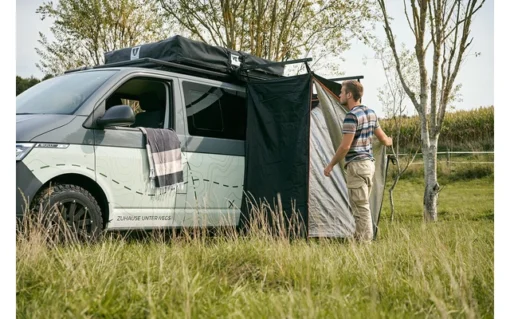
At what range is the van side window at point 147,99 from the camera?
6.33m

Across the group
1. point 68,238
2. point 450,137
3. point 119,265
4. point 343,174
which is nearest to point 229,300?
point 119,265

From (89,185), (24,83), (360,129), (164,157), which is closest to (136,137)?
(164,157)

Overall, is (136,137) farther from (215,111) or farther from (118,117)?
(215,111)

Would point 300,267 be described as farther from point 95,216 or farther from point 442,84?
point 442,84

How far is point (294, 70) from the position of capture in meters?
13.3

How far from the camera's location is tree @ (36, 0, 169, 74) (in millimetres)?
12664

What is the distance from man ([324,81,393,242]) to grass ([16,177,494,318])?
110 centimetres

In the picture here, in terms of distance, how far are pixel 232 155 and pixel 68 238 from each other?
94.2 inches

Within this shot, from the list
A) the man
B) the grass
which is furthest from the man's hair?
the grass

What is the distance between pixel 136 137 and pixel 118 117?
505 mm

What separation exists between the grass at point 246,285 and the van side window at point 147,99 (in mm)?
1741

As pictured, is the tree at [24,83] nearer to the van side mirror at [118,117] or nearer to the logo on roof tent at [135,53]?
the logo on roof tent at [135,53]

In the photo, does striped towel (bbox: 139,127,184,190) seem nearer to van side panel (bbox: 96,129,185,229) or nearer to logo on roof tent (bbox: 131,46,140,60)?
van side panel (bbox: 96,129,185,229)

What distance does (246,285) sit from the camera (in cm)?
374
